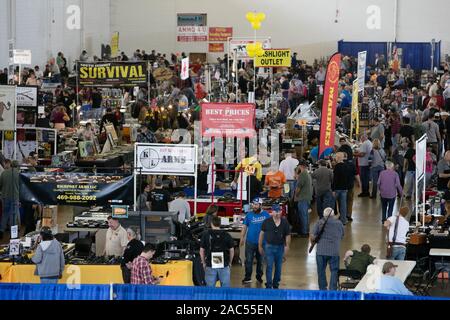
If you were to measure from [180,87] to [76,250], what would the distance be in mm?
20291

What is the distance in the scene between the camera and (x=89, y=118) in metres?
30.2

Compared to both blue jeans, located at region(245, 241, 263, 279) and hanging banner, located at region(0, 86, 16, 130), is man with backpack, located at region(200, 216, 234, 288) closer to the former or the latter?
blue jeans, located at region(245, 241, 263, 279)

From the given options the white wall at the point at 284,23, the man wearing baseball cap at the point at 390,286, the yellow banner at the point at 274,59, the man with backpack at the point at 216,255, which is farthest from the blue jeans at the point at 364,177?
the white wall at the point at 284,23

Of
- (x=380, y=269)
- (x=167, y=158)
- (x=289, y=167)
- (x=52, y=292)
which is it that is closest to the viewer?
(x=52, y=292)

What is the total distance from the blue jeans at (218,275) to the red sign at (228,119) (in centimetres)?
509

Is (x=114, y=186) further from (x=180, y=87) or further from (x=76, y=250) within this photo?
(x=180, y=87)

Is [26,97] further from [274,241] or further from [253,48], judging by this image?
[253,48]

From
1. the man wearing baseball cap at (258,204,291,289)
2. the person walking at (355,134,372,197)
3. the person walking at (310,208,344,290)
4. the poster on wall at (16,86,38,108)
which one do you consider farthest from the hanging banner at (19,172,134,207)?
the person walking at (355,134,372,197)

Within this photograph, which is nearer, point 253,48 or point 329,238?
point 329,238

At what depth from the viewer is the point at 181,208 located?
1758 cm

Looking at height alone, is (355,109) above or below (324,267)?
above

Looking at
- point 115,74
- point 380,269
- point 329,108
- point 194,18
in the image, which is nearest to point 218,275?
point 380,269

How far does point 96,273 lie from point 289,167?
6.92 meters

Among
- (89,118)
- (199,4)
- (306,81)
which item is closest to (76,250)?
(89,118)
